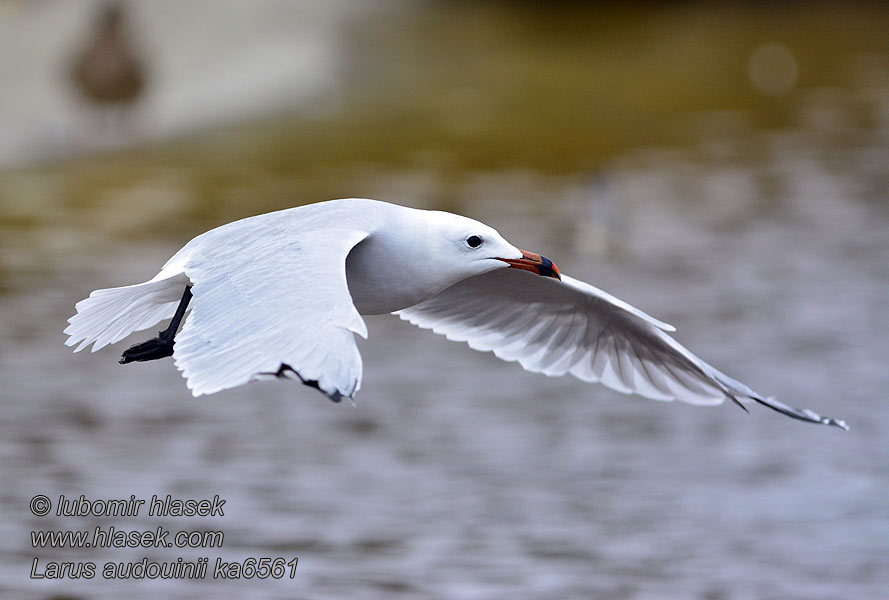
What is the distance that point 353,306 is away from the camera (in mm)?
3771

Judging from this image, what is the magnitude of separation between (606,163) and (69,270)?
22.4ft

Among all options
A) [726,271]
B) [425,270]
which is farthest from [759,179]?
[425,270]

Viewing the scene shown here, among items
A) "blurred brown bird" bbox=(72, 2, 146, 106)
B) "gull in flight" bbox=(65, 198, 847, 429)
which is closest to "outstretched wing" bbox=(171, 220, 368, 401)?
"gull in flight" bbox=(65, 198, 847, 429)

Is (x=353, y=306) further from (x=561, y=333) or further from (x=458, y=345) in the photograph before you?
(x=458, y=345)

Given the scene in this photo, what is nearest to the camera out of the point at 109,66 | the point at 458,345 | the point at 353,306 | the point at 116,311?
the point at 353,306

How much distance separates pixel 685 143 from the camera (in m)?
17.6

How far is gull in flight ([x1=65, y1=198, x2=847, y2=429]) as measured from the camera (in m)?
A: 3.65

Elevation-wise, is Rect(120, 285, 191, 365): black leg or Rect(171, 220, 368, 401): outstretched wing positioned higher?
Rect(120, 285, 191, 365): black leg

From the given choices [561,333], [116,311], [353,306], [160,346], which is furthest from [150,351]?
[561,333]

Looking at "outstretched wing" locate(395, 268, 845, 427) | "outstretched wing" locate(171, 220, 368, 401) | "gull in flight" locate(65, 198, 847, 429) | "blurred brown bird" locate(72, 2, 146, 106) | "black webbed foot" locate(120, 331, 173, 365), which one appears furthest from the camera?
"blurred brown bird" locate(72, 2, 146, 106)

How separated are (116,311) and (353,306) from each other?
4.29ft

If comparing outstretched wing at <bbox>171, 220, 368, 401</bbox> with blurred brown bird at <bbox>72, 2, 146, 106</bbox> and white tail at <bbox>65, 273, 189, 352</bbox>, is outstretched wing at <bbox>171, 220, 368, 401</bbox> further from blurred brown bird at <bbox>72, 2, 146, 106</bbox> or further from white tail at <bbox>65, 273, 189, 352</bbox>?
blurred brown bird at <bbox>72, 2, 146, 106</bbox>

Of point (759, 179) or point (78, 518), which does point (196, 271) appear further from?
point (759, 179)

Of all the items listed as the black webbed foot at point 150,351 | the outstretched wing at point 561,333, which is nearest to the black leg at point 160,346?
the black webbed foot at point 150,351
